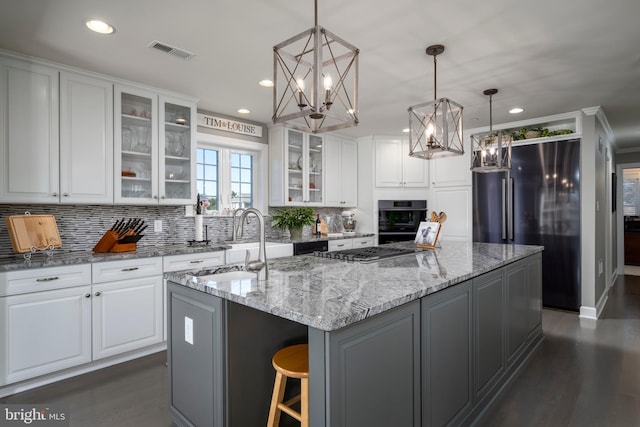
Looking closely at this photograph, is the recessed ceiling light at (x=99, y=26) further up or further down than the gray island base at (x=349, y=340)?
further up

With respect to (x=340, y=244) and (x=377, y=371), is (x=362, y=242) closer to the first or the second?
(x=340, y=244)

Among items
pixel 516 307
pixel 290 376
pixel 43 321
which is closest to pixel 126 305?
pixel 43 321

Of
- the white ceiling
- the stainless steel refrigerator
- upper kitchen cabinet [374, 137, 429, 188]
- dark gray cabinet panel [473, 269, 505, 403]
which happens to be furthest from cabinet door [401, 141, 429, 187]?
dark gray cabinet panel [473, 269, 505, 403]

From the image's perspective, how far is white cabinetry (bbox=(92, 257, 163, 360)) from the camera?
9.04ft

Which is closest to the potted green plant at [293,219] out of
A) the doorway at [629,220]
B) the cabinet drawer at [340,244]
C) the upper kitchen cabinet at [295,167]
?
the upper kitchen cabinet at [295,167]

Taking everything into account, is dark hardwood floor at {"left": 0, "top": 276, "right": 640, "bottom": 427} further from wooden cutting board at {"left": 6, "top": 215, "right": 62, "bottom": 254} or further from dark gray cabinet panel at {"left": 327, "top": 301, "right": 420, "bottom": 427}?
wooden cutting board at {"left": 6, "top": 215, "right": 62, "bottom": 254}

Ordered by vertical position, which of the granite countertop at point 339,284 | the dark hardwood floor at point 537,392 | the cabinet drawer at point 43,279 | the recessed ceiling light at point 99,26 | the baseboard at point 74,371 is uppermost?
the recessed ceiling light at point 99,26

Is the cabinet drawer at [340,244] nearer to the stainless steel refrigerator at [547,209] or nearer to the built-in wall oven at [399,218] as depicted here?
the built-in wall oven at [399,218]

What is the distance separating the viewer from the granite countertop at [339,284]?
1.30 meters

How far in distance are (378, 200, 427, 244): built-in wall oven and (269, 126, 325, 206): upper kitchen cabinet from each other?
1.05 meters

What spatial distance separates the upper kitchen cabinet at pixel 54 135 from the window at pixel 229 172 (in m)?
1.20

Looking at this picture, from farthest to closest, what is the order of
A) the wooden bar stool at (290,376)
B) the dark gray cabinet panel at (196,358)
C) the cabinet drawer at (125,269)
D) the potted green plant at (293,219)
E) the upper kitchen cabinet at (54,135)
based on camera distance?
the potted green plant at (293,219), the cabinet drawer at (125,269), the upper kitchen cabinet at (54,135), the dark gray cabinet panel at (196,358), the wooden bar stool at (290,376)

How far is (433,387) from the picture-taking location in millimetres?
1715

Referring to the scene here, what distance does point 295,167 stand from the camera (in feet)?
16.0
